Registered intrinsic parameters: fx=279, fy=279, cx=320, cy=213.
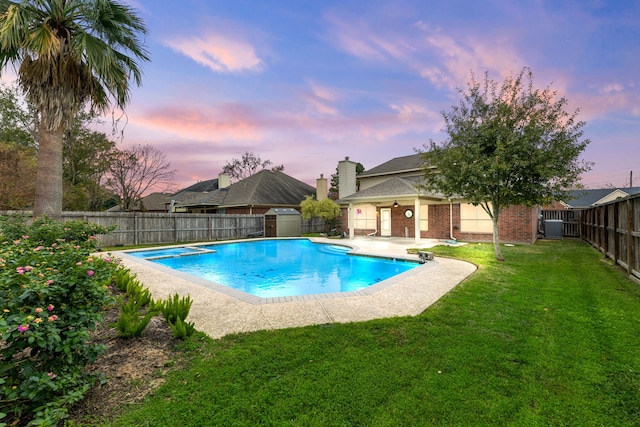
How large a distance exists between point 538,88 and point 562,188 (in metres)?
3.24

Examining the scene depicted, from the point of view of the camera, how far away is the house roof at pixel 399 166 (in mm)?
22531

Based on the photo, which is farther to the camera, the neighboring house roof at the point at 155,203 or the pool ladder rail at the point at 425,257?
the neighboring house roof at the point at 155,203

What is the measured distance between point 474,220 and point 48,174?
18.4 metres

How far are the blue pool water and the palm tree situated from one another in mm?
5123

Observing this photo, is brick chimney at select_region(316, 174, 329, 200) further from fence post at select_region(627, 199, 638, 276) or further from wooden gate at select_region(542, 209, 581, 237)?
fence post at select_region(627, 199, 638, 276)

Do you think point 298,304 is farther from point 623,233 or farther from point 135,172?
point 135,172

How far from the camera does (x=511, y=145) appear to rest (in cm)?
849

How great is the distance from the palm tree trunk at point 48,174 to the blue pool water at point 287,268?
442 centimetres

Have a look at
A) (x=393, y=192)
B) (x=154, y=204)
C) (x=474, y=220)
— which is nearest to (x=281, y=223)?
(x=393, y=192)

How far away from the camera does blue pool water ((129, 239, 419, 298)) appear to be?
8547mm

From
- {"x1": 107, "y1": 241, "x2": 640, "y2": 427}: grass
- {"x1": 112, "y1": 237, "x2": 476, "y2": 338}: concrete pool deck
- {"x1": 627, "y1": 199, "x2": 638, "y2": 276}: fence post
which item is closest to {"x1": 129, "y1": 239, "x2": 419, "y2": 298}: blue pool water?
{"x1": 112, "y1": 237, "x2": 476, "y2": 338}: concrete pool deck

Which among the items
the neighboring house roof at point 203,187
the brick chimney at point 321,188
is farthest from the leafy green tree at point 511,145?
the neighboring house roof at point 203,187

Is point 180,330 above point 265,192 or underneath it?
underneath

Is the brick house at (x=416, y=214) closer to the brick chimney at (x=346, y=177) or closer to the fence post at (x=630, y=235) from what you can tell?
the brick chimney at (x=346, y=177)
